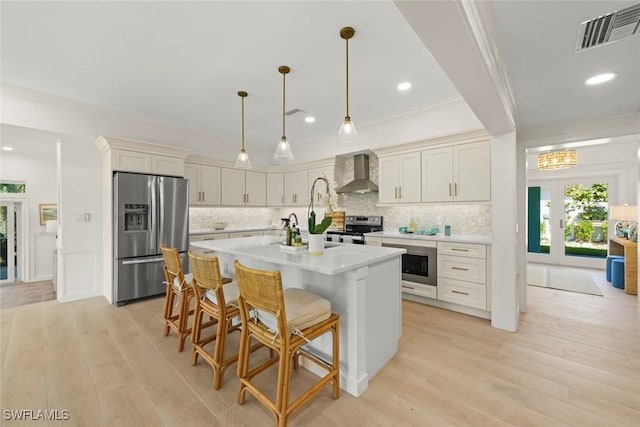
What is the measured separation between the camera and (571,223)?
20.7 ft

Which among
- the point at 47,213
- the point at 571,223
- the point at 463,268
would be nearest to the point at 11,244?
the point at 47,213

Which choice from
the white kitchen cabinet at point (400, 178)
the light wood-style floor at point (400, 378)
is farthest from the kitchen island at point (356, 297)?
the white kitchen cabinet at point (400, 178)

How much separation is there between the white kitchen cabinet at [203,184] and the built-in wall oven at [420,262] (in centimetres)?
337

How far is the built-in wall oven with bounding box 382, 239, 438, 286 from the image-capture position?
357 cm

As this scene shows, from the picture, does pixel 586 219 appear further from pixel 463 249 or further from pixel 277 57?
pixel 277 57

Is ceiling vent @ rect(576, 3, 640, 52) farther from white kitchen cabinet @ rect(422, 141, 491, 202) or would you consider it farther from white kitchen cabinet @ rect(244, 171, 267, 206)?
white kitchen cabinet @ rect(244, 171, 267, 206)

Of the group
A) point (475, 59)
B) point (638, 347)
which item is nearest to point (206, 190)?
point (475, 59)

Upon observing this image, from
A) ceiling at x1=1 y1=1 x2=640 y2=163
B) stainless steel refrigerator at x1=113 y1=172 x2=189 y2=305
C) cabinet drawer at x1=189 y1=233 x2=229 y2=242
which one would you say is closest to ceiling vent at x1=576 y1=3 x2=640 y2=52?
ceiling at x1=1 y1=1 x2=640 y2=163

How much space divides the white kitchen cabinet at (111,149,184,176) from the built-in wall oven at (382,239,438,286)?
360 centimetres

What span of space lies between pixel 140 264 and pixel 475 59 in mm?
4456

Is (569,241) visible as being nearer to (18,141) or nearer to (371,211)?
(371,211)

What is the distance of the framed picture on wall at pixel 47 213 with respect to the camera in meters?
5.44

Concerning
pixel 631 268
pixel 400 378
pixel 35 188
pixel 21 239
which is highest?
pixel 35 188

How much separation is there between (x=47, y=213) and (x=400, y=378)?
7.26 metres
